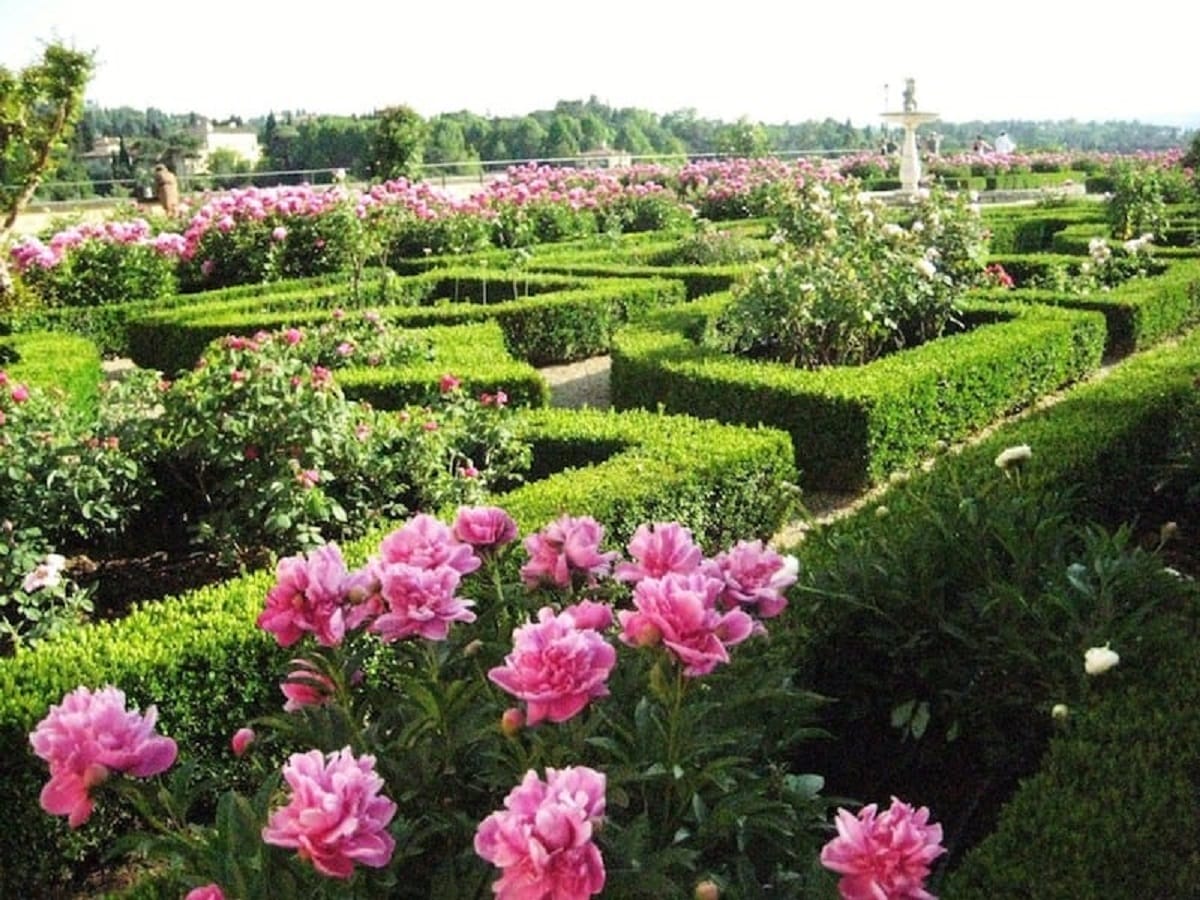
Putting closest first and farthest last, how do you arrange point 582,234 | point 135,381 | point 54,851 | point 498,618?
point 498,618 → point 54,851 → point 135,381 → point 582,234

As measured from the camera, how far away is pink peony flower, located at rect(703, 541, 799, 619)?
1902 mm

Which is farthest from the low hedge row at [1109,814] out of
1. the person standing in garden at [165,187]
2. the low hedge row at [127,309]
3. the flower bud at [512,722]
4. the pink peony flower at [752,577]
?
the person standing in garden at [165,187]

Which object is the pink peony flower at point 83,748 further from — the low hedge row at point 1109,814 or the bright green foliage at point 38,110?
the bright green foliage at point 38,110

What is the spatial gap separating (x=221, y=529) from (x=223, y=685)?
4.87 feet

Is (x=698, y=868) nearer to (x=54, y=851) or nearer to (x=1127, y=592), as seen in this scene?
(x=1127, y=592)

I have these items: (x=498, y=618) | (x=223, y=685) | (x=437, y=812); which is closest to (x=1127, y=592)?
(x=498, y=618)

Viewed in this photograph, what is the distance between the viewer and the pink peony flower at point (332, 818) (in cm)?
131

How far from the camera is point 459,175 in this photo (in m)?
32.7

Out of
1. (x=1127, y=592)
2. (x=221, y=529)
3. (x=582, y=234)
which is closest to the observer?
(x=1127, y=592)

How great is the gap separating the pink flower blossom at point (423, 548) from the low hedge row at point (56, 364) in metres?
5.84

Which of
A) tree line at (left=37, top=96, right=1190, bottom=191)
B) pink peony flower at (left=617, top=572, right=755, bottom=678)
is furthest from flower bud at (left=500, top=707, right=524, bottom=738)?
tree line at (left=37, top=96, right=1190, bottom=191)

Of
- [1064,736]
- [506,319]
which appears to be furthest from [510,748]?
[506,319]

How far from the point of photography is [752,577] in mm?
1927

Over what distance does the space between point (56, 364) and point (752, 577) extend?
24.8 ft
